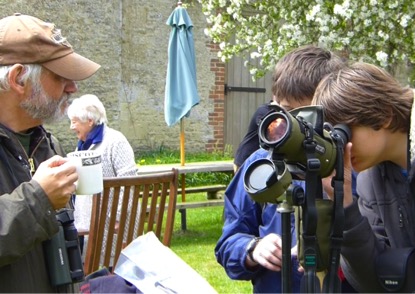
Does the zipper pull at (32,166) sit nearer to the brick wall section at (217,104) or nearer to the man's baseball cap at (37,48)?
the man's baseball cap at (37,48)

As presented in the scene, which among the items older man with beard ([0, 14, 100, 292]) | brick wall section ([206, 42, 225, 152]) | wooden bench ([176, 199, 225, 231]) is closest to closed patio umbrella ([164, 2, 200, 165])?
wooden bench ([176, 199, 225, 231])

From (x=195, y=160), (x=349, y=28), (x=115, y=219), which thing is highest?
(x=349, y=28)

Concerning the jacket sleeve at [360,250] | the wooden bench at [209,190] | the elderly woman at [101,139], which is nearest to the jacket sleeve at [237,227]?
the jacket sleeve at [360,250]

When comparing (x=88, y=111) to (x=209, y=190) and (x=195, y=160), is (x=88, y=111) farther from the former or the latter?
(x=195, y=160)

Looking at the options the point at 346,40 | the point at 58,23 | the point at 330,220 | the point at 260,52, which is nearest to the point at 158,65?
the point at 58,23

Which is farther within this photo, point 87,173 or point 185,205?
point 185,205

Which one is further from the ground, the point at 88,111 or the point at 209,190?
the point at 88,111

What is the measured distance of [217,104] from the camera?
13109mm

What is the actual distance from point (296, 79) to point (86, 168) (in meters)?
0.93

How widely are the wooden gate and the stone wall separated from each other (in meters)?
0.26

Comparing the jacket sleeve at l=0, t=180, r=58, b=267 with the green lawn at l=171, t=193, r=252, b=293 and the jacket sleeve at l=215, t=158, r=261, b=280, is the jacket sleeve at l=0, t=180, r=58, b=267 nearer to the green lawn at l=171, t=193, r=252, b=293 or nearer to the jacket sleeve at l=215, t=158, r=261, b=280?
the jacket sleeve at l=215, t=158, r=261, b=280

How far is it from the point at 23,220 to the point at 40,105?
0.42 m

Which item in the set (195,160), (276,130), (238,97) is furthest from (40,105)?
(238,97)

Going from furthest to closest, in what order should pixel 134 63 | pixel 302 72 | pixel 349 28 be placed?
1. pixel 134 63
2. pixel 349 28
3. pixel 302 72
